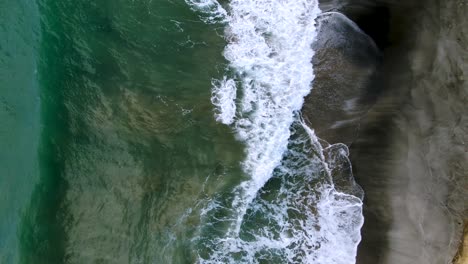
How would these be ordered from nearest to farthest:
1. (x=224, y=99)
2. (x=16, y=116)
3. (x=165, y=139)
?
(x=16, y=116), (x=165, y=139), (x=224, y=99)

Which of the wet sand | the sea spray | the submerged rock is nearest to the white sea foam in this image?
the sea spray

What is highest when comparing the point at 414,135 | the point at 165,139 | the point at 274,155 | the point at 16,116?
the point at 16,116

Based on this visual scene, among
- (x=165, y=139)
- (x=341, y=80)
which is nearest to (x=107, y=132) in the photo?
(x=165, y=139)

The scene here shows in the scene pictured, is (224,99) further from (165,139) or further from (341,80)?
(341,80)

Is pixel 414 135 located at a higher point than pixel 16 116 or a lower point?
lower

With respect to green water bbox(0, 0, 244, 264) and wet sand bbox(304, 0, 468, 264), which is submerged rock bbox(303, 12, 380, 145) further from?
green water bbox(0, 0, 244, 264)

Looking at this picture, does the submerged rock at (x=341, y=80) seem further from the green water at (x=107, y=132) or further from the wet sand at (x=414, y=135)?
the green water at (x=107, y=132)

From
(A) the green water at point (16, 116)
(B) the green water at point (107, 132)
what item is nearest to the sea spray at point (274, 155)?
(B) the green water at point (107, 132)
